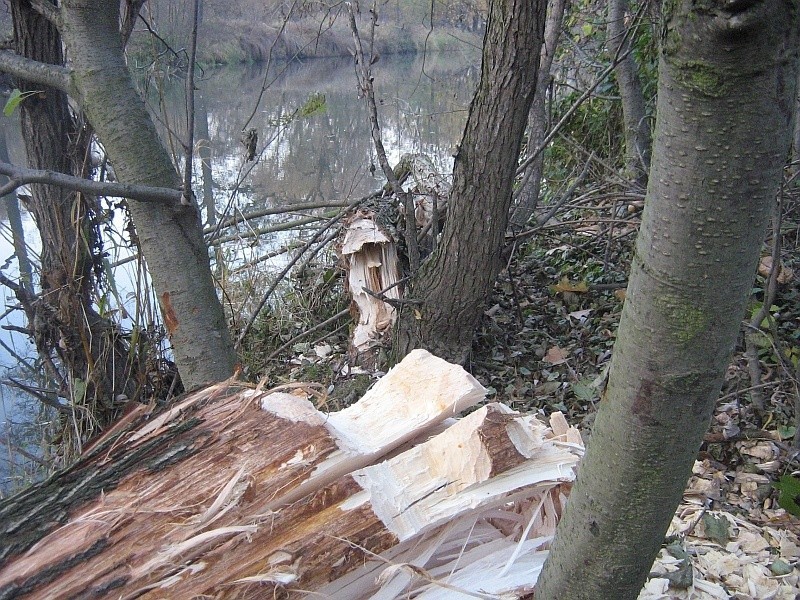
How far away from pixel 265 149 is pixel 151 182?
3617mm

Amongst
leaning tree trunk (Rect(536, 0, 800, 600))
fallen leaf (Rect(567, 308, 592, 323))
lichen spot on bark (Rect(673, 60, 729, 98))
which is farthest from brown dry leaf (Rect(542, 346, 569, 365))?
lichen spot on bark (Rect(673, 60, 729, 98))

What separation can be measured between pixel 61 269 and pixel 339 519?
2.59m

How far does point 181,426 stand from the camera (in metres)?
1.73

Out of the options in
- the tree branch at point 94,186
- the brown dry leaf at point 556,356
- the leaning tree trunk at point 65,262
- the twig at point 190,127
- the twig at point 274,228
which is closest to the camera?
the tree branch at point 94,186

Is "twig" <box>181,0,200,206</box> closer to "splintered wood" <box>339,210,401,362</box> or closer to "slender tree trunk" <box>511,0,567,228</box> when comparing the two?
"splintered wood" <box>339,210,401,362</box>

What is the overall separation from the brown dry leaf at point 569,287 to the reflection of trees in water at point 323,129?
176 cm

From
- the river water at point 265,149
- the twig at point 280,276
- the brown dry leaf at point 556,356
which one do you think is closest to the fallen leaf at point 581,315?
the brown dry leaf at point 556,356

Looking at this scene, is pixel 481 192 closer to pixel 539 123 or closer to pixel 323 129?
pixel 539 123

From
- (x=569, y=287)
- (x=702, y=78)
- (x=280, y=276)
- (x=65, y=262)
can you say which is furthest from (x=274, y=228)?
(x=702, y=78)

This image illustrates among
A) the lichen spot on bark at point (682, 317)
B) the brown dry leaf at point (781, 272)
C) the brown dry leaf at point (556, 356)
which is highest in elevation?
the lichen spot on bark at point (682, 317)

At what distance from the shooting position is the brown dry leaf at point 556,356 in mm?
3936

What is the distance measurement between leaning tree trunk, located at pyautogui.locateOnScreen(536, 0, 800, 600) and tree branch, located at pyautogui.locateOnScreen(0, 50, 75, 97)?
2124mm

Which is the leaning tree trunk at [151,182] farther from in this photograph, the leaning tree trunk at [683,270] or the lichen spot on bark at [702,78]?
the lichen spot on bark at [702,78]

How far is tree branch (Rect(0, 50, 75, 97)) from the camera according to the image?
7.79ft
